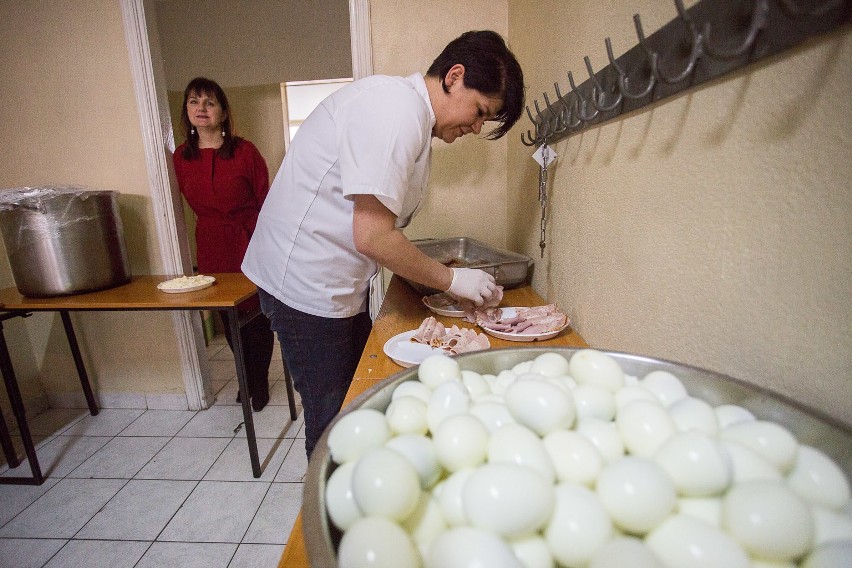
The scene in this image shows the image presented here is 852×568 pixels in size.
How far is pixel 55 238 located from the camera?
1823 mm

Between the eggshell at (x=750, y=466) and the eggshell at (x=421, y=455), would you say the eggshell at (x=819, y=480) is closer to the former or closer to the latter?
the eggshell at (x=750, y=466)

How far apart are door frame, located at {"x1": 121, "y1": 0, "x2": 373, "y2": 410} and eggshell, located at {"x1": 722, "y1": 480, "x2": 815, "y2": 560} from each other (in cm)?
227

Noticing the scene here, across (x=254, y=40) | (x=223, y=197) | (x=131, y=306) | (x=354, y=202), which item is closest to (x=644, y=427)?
(x=354, y=202)

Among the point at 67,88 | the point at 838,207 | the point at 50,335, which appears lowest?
the point at 50,335

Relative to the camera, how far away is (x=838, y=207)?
406mm

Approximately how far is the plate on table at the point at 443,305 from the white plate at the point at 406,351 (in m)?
0.30

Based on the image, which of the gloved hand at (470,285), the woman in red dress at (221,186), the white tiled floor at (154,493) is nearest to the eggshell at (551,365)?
the gloved hand at (470,285)

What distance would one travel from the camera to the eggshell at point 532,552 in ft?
1.09

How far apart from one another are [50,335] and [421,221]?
2438 mm

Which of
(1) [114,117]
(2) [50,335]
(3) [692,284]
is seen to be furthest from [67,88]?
(3) [692,284]

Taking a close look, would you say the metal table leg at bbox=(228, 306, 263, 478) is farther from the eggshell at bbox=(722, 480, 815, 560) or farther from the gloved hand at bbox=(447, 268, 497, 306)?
the eggshell at bbox=(722, 480, 815, 560)

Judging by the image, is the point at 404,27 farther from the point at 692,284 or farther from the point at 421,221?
the point at 692,284

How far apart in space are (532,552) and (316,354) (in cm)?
114

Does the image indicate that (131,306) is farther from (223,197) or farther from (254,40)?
(254,40)
